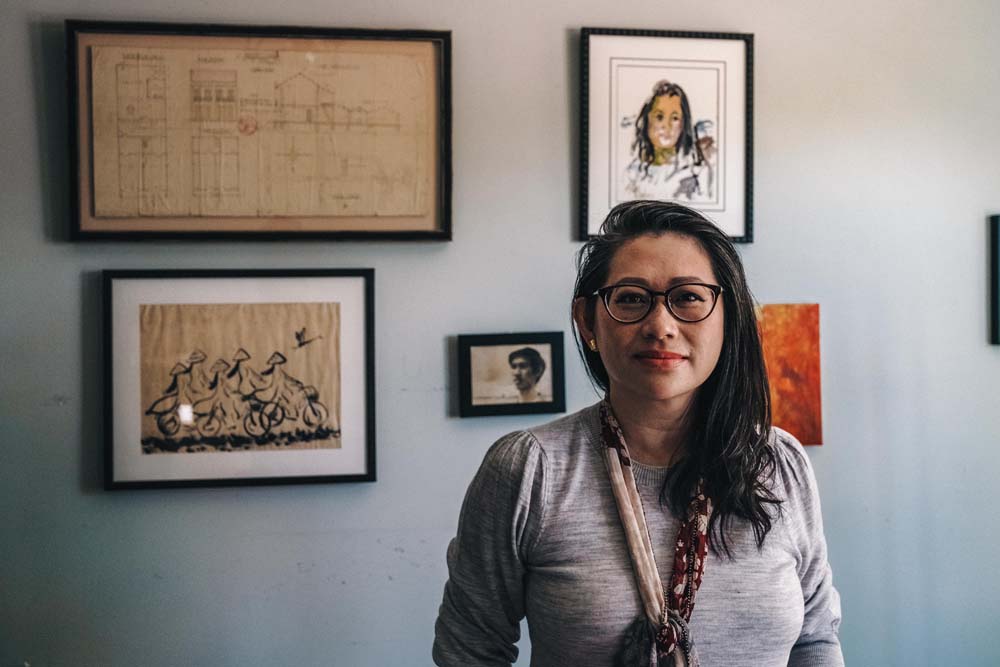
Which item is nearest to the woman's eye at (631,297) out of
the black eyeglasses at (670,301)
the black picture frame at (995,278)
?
the black eyeglasses at (670,301)

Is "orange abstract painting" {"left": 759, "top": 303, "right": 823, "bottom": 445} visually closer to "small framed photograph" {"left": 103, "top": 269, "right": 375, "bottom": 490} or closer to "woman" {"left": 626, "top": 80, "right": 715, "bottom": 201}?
"woman" {"left": 626, "top": 80, "right": 715, "bottom": 201}

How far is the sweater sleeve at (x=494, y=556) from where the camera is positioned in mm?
1010

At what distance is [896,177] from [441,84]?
→ 121cm

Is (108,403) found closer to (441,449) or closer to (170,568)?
(170,568)

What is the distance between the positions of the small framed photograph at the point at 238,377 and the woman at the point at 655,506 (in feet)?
2.68

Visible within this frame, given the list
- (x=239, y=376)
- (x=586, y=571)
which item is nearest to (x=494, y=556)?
(x=586, y=571)

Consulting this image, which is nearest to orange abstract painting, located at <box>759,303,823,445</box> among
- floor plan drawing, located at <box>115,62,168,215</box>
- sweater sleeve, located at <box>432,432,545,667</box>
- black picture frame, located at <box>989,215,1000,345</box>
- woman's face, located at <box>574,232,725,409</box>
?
black picture frame, located at <box>989,215,1000,345</box>

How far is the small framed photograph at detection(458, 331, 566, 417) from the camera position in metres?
1.86

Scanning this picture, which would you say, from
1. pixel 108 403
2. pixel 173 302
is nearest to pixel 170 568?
pixel 108 403

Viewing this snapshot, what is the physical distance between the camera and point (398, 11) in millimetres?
1850

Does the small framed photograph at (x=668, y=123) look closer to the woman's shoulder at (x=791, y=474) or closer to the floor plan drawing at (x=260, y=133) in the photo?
the floor plan drawing at (x=260, y=133)

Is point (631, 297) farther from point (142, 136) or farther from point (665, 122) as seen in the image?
point (142, 136)

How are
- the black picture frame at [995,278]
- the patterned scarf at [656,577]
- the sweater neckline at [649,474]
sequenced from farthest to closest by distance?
the black picture frame at [995,278] → the sweater neckline at [649,474] → the patterned scarf at [656,577]

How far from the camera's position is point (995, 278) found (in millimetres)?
2018
